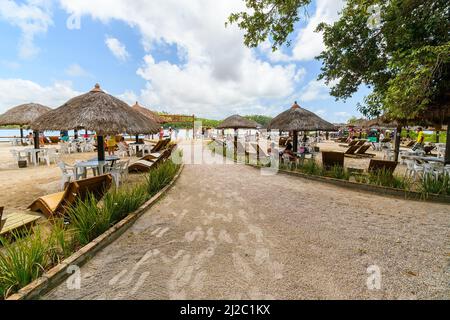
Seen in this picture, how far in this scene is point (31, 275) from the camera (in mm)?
2424

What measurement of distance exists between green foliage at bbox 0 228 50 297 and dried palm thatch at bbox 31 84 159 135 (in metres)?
4.12

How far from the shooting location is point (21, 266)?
238 centimetres

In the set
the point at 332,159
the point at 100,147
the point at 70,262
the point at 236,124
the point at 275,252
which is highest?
the point at 236,124

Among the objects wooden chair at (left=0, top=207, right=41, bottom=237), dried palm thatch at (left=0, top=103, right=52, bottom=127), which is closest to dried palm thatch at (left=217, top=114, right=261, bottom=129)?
dried palm thatch at (left=0, top=103, right=52, bottom=127)

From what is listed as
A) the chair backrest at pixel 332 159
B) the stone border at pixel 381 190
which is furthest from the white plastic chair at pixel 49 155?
the chair backrest at pixel 332 159

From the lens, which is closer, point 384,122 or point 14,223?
point 14,223

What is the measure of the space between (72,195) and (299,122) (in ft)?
30.2

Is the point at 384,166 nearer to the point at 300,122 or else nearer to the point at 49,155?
A: the point at 300,122

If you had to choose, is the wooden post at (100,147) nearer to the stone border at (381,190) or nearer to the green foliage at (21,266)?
the green foliage at (21,266)

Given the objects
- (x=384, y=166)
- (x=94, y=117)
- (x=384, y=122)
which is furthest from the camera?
(x=384, y=122)

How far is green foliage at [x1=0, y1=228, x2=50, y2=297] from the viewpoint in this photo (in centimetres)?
229

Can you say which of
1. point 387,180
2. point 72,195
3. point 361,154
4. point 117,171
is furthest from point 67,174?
point 361,154
